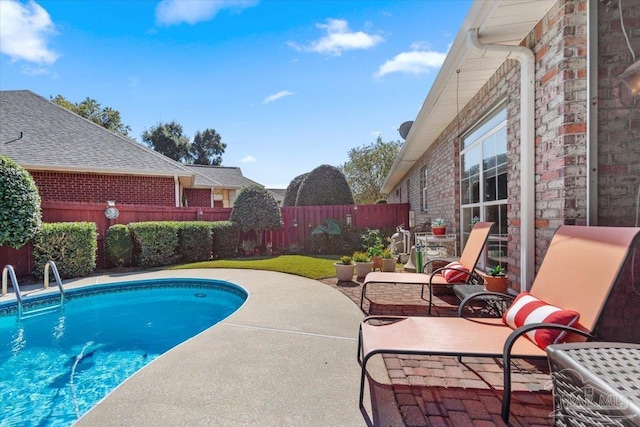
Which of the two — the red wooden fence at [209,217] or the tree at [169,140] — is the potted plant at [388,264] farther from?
the tree at [169,140]

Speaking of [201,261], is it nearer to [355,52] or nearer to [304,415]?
[355,52]

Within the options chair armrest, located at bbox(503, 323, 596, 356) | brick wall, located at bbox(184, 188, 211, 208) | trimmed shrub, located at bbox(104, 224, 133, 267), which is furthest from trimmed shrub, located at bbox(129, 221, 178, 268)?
chair armrest, located at bbox(503, 323, 596, 356)

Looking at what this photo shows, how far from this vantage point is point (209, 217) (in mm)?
10539

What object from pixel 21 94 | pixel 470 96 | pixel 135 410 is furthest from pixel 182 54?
pixel 135 410

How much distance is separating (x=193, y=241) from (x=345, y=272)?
17.0ft

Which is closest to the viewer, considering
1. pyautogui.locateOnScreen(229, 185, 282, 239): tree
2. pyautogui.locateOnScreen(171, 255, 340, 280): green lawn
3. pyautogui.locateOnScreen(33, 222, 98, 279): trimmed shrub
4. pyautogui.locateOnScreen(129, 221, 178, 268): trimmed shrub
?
pyautogui.locateOnScreen(33, 222, 98, 279): trimmed shrub

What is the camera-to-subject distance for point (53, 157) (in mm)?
9383

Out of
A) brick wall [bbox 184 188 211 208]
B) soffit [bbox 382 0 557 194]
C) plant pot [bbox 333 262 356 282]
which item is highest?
soffit [bbox 382 0 557 194]

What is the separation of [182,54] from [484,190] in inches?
367

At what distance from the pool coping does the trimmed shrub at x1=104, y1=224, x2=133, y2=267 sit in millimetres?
5642

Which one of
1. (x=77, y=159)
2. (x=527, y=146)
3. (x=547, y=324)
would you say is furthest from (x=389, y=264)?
(x=77, y=159)

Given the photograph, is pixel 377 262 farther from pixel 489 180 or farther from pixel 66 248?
pixel 66 248

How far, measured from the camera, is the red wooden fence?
7363mm

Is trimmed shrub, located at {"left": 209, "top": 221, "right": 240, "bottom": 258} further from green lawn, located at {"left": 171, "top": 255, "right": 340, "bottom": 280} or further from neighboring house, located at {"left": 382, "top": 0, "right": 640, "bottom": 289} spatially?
neighboring house, located at {"left": 382, "top": 0, "right": 640, "bottom": 289}
